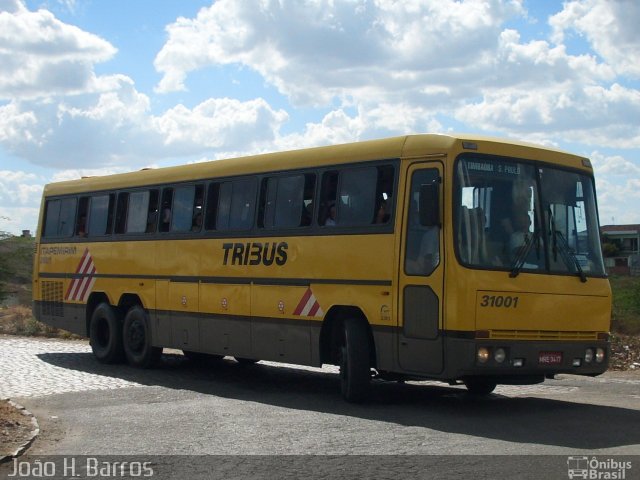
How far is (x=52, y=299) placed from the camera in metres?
21.4

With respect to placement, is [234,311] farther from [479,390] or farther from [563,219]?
[563,219]

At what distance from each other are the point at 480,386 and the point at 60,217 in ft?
Result: 34.9

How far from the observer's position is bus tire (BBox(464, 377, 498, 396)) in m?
13.9

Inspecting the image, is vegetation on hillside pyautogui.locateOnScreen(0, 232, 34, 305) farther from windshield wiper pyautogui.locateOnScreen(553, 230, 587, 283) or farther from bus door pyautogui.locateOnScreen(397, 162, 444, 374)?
windshield wiper pyautogui.locateOnScreen(553, 230, 587, 283)

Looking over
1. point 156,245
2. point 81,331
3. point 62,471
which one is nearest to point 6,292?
point 81,331

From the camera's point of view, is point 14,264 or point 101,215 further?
point 14,264

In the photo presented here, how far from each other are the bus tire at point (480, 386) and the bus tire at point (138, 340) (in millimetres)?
6292

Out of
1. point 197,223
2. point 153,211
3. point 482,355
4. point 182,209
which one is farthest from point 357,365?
point 153,211

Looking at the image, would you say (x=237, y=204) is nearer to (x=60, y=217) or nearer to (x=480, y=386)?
(x=480, y=386)

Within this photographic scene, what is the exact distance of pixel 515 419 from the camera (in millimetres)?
11969

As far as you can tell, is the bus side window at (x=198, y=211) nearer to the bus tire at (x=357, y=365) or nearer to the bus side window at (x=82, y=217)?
the bus side window at (x=82, y=217)

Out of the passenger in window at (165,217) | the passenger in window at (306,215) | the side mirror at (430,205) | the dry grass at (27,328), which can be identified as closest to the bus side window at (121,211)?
the passenger in window at (165,217)

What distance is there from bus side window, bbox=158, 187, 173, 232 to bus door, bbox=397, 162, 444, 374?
20.9 feet

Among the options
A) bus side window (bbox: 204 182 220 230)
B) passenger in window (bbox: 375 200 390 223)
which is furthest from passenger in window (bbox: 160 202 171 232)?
passenger in window (bbox: 375 200 390 223)
